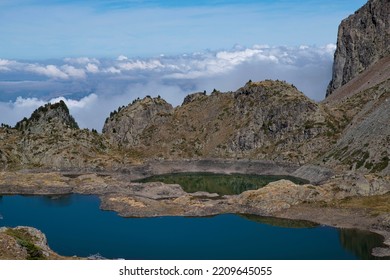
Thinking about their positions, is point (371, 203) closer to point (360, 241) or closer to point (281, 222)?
point (281, 222)

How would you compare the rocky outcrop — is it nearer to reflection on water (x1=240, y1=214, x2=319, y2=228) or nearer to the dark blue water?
the dark blue water

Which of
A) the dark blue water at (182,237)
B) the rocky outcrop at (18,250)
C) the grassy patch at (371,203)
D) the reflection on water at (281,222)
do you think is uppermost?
the grassy patch at (371,203)

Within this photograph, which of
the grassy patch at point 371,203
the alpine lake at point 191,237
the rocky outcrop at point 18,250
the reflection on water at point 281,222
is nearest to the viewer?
the rocky outcrop at point 18,250

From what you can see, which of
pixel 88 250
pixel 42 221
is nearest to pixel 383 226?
pixel 88 250

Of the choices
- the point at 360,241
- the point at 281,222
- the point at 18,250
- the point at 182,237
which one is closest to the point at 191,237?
the point at 182,237

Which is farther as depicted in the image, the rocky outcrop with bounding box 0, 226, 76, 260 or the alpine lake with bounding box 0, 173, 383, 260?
the alpine lake with bounding box 0, 173, 383, 260

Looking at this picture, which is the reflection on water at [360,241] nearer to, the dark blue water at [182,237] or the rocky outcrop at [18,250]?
the dark blue water at [182,237]

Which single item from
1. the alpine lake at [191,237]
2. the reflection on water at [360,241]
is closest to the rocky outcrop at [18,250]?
the alpine lake at [191,237]

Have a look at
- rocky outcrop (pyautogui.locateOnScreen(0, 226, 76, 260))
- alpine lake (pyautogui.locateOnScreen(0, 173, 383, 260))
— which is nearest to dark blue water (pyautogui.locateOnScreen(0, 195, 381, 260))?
alpine lake (pyautogui.locateOnScreen(0, 173, 383, 260))

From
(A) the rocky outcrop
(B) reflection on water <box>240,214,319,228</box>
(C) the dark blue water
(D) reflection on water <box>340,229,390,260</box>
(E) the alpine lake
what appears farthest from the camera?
(B) reflection on water <box>240,214,319,228</box>
